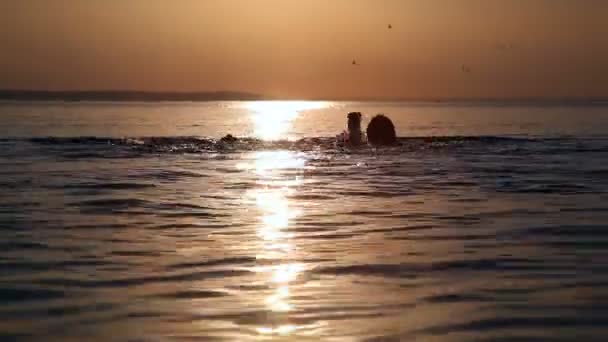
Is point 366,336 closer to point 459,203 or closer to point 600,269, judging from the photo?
point 600,269

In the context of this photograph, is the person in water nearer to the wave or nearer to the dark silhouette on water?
the dark silhouette on water

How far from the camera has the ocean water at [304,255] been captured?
7.20 metres

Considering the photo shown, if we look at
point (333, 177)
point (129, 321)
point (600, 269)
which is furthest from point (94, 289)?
point (333, 177)

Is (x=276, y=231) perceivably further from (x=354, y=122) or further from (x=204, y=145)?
(x=354, y=122)

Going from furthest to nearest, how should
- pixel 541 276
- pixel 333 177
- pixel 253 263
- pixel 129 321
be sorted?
1. pixel 333 177
2. pixel 253 263
3. pixel 541 276
4. pixel 129 321

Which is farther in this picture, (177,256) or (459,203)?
(459,203)

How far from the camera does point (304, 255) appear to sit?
10375 millimetres

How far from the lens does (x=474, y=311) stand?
7578 mm

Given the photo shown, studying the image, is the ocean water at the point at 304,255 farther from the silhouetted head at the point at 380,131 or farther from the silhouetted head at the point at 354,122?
the silhouetted head at the point at 380,131

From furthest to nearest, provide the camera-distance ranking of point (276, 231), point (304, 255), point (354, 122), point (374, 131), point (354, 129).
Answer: point (374, 131), point (354, 129), point (354, 122), point (276, 231), point (304, 255)

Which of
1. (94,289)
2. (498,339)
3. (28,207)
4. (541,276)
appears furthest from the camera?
(28,207)

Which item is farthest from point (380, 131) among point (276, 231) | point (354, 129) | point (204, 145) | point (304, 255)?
point (304, 255)

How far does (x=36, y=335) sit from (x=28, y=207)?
27.5 ft

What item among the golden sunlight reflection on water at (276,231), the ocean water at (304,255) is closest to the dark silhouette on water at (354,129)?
the golden sunlight reflection on water at (276,231)
